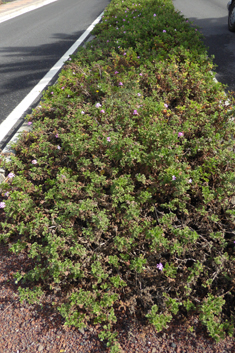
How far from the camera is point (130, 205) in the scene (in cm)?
228

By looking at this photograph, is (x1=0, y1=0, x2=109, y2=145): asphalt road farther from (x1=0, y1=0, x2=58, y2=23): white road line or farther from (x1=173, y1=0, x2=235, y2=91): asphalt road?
(x1=173, y1=0, x2=235, y2=91): asphalt road

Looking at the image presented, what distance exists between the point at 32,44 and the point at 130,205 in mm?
8384

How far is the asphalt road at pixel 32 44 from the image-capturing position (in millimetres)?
5320

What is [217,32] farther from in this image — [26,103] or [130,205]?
[130,205]

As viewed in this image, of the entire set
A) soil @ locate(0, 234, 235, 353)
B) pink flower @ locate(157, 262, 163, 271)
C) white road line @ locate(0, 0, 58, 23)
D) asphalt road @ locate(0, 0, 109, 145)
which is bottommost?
soil @ locate(0, 234, 235, 353)

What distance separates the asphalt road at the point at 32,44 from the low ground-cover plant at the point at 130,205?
1.81 meters

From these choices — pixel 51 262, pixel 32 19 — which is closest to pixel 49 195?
pixel 51 262

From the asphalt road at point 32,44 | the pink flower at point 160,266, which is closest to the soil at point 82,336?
the pink flower at point 160,266

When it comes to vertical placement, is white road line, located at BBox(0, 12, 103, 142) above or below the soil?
above

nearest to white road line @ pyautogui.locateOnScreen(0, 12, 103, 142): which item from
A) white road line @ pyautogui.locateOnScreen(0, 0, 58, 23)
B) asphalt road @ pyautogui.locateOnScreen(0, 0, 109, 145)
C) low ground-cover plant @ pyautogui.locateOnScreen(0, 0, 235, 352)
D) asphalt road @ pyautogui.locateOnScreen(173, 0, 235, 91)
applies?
asphalt road @ pyautogui.locateOnScreen(0, 0, 109, 145)

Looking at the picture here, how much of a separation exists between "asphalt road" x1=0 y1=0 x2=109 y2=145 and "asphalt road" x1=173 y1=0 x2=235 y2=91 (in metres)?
4.09

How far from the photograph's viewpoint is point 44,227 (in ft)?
7.35

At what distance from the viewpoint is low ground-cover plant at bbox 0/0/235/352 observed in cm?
201

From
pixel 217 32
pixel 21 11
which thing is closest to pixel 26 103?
pixel 217 32
